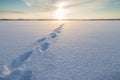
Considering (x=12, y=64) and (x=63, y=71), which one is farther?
(x=12, y=64)

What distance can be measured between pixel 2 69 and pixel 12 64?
40 centimetres

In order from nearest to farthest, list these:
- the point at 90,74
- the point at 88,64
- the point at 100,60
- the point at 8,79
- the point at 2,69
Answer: the point at 8,79
the point at 90,74
the point at 2,69
the point at 88,64
the point at 100,60

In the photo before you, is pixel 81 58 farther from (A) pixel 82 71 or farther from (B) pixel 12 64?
(B) pixel 12 64

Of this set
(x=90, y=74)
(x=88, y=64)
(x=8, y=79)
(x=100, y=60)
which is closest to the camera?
(x=8, y=79)

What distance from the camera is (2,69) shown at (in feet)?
11.9

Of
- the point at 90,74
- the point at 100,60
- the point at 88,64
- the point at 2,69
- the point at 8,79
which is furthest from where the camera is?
the point at 100,60

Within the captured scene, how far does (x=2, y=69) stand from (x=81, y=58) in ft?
8.04

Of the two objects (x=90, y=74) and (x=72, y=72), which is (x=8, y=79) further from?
(x=90, y=74)

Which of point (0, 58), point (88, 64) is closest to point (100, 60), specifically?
point (88, 64)

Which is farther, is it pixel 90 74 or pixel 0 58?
pixel 0 58

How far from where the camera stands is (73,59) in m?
4.48

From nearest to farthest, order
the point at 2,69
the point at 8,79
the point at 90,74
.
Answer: the point at 8,79 < the point at 90,74 < the point at 2,69

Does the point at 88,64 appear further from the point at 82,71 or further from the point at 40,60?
the point at 40,60

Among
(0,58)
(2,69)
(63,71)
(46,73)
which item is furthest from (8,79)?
(0,58)
